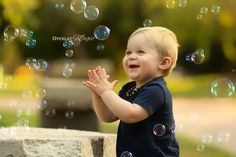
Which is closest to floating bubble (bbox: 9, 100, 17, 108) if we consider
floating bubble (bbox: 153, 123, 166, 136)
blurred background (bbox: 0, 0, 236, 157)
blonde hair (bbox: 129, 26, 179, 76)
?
blurred background (bbox: 0, 0, 236, 157)

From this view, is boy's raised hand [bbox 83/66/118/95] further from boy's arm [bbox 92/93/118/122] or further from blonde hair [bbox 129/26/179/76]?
blonde hair [bbox 129/26/179/76]

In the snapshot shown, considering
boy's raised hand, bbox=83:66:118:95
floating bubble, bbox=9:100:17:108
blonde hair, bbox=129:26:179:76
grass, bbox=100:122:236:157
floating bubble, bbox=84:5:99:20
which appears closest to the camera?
boy's raised hand, bbox=83:66:118:95

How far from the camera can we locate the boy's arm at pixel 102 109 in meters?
3.57

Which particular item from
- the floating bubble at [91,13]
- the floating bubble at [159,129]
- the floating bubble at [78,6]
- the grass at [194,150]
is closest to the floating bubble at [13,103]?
the grass at [194,150]

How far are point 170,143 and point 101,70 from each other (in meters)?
0.52

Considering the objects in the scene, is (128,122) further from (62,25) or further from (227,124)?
(62,25)

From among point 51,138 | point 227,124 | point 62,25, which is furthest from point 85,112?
point 62,25

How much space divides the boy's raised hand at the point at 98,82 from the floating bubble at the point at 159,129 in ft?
0.99

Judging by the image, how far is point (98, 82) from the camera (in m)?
3.43

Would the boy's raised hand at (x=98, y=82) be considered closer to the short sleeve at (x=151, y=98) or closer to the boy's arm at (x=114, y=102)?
the boy's arm at (x=114, y=102)

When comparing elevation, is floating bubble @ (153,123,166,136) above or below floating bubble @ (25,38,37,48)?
below

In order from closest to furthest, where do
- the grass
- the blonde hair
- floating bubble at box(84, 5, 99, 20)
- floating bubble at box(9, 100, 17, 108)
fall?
1. the blonde hair
2. floating bubble at box(84, 5, 99, 20)
3. the grass
4. floating bubble at box(9, 100, 17, 108)

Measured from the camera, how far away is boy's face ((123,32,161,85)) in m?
3.46

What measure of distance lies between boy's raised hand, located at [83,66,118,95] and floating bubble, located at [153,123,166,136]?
30 cm
